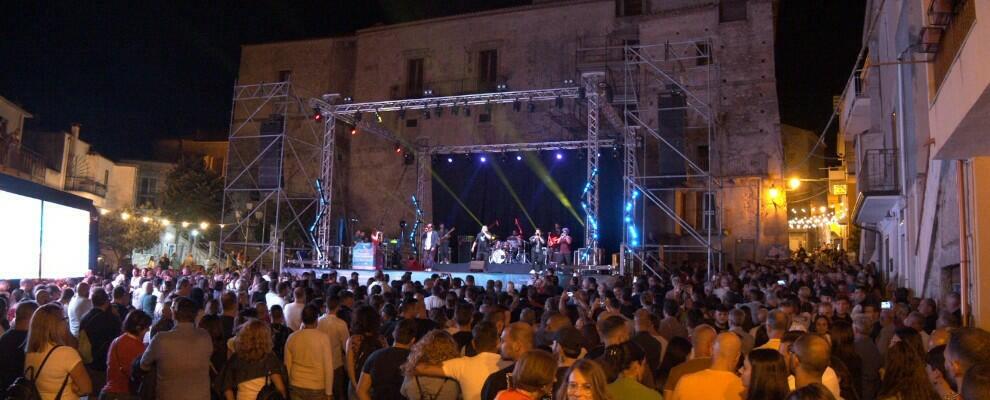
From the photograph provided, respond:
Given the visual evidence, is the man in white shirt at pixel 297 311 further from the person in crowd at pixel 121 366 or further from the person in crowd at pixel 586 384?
the person in crowd at pixel 586 384

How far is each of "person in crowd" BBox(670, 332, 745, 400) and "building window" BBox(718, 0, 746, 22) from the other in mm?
22641

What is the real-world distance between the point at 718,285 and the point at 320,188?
12.9 meters

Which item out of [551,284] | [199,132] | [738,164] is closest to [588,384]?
[551,284]

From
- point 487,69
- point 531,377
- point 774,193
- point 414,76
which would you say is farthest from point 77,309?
point 414,76

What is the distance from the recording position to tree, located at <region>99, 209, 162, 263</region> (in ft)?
97.7

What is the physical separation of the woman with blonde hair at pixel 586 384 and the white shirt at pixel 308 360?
291cm

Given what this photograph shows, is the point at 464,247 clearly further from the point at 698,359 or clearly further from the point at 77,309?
the point at 698,359

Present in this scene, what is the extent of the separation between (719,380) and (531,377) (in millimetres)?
1162

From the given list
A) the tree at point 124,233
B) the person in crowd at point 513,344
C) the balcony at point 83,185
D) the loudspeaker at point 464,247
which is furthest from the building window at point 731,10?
the balcony at point 83,185


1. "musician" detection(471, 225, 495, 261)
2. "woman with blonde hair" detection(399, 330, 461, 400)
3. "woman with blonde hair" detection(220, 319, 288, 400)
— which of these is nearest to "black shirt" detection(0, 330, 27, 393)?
"woman with blonde hair" detection(220, 319, 288, 400)

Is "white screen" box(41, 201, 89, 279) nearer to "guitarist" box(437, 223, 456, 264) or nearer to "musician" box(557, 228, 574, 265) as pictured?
"guitarist" box(437, 223, 456, 264)

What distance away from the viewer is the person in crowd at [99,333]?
22.2 ft

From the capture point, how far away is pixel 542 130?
2727 centimetres

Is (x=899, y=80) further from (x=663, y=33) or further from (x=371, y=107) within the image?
(x=371, y=107)
